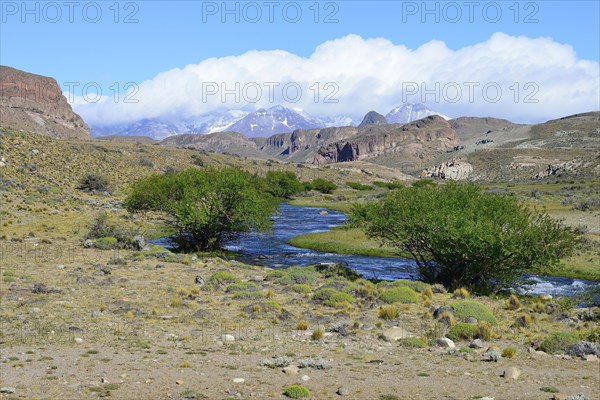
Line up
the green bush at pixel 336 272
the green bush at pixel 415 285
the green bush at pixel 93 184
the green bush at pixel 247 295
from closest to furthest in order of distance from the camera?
the green bush at pixel 247 295
the green bush at pixel 415 285
the green bush at pixel 336 272
the green bush at pixel 93 184

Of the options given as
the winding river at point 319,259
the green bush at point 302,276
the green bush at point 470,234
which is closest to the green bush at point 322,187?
the winding river at point 319,259

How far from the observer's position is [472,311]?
24656 millimetres

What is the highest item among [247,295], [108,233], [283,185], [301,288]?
[283,185]

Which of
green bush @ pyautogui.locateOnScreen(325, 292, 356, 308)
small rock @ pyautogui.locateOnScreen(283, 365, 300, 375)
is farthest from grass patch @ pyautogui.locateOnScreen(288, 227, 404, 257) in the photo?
small rock @ pyautogui.locateOnScreen(283, 365, 300, 375)

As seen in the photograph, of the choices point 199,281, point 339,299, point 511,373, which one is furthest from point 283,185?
point 511,373

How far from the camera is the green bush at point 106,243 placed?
42.8 meters

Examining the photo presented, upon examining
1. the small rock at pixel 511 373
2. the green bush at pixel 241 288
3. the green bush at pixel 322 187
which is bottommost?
the small rock at pixel 511 373

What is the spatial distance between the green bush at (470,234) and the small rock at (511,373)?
550 inches

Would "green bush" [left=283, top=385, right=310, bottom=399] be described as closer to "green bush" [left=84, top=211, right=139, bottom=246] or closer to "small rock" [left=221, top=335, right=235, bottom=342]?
"small rock" [left=221, top=335, right=235, bottom=342]

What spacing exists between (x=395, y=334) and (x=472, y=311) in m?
4.86

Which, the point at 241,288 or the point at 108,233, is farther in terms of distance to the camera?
the point at 108,233

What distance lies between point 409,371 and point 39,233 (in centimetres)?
4068

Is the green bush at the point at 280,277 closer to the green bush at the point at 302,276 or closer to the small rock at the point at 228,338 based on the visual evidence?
the green bush at the point at 302,276

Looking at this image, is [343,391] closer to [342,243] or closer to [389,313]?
[389,313]
